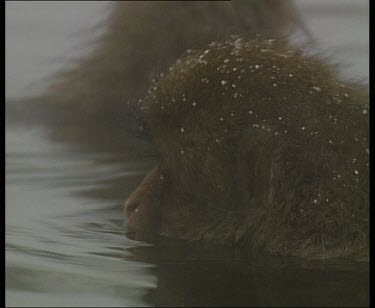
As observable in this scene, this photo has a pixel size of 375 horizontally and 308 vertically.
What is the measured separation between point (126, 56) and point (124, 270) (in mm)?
1998

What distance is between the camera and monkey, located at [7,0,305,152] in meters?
4.37

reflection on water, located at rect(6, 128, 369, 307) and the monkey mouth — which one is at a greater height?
reflection on water, located at rect(6, 128, 369, 307)

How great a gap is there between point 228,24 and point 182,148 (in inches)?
53.8

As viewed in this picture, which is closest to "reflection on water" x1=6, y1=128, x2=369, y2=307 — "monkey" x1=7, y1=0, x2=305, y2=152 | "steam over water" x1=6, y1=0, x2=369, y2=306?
"steam over water" x1=6, y1=0, x2=369, y2=306

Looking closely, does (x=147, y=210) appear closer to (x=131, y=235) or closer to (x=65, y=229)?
(x=131, y=235)

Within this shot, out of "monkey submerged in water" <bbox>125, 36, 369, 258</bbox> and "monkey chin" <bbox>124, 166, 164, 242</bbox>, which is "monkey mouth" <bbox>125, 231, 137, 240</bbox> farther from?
"monkey submerged in water" <bbox>125, 36, 369, 258</bbox>

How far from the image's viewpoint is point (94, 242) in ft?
10.6

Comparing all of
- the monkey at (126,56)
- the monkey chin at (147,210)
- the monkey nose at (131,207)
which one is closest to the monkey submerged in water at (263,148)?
the monkey chin at (147,210)

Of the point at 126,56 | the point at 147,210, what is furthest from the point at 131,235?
the point at 126,56

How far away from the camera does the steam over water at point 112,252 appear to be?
8.46 feet

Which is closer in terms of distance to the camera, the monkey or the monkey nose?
the monkey nose

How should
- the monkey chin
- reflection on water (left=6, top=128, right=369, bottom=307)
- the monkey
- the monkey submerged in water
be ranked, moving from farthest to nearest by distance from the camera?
1. the monkey
2. the monkey chin
3. the monkey submerged in water
4. reflection on water (left=6, top=128, right=369, bottom=307)

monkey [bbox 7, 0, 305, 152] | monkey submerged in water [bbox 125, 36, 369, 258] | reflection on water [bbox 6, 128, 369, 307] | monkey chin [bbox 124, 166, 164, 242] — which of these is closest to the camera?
reflection on water [bbox 6, 128, 369, 307]

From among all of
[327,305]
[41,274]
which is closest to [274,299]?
[327,305]
